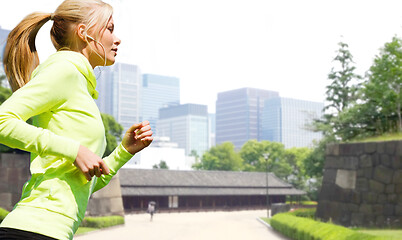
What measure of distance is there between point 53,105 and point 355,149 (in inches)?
819

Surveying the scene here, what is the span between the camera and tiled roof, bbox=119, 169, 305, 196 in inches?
1870

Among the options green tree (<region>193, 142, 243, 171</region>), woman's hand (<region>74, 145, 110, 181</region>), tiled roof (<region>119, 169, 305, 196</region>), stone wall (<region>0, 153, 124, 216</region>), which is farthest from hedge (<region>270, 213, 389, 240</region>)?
green tree (<region>193, 142, 243, 171</region>)

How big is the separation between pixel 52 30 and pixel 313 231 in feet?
54.1

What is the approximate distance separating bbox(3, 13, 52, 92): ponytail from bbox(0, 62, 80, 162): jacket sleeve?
1.09ft

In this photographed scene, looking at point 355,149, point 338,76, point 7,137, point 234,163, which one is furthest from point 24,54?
point 234,163

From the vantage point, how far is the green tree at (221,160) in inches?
3219

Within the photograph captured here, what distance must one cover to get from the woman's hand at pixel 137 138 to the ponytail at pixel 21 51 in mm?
530

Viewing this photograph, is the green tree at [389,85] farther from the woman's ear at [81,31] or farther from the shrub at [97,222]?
the woman's ear at [81,31]

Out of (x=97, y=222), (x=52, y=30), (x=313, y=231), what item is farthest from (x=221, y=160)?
(x=52, y=30)

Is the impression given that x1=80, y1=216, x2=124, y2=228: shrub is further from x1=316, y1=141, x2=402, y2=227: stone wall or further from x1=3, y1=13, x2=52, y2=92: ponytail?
x1=3, y1=13, x2=52, y2=92: ponytail

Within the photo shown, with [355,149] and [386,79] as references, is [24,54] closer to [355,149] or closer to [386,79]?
[355,149]

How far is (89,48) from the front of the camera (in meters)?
2.23

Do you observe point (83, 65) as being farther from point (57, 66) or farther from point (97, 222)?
point (97, 222)

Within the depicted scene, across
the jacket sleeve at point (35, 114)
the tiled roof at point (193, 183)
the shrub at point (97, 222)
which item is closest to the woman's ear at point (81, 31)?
the jacket sleeve at point (35, 114)
